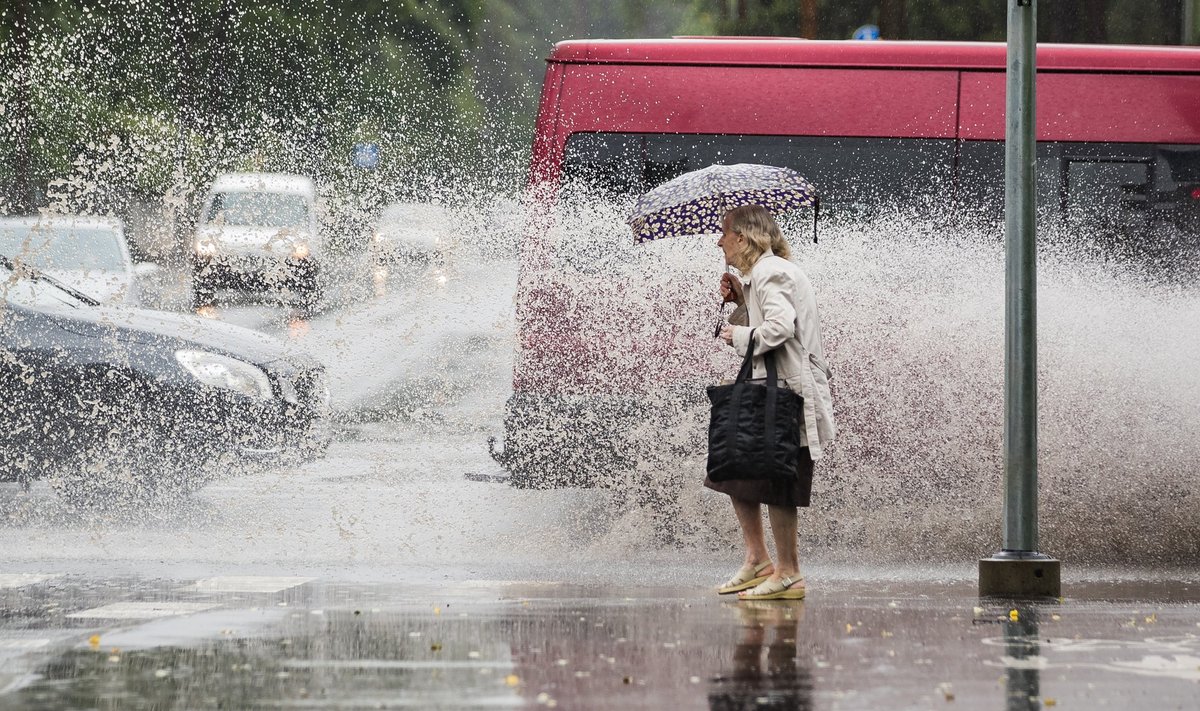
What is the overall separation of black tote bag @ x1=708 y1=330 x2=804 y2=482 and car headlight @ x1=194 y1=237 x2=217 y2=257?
602 cm

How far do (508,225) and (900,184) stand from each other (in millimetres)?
2281

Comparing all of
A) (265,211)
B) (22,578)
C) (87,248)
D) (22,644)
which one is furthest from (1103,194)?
(87,248)

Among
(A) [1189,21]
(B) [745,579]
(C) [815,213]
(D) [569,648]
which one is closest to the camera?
(D) [569,648]

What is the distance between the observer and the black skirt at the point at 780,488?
25.9ft

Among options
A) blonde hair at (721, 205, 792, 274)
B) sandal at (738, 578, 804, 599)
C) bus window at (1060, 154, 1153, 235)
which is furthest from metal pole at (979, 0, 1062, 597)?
bus window at (1060, 154, 1153, 235)

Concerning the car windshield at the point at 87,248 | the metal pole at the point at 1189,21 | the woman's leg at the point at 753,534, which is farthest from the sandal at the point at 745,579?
the metal pole at the point at 1189,21

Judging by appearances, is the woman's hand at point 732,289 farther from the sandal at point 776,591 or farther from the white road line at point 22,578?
the white road line at point 22,578

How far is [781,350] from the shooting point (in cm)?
793

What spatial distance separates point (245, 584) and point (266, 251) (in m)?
6.96

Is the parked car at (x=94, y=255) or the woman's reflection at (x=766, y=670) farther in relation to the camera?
the parked car at (x=94, y=255)

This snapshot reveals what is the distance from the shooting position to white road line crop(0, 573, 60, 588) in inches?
338

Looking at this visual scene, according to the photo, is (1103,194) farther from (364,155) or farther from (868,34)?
(364,155)

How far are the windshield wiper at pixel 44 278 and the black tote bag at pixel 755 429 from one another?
15.8ft

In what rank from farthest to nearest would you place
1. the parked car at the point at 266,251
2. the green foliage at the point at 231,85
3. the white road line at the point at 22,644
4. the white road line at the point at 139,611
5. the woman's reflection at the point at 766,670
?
the green foliage at the point at 231,85 < the parked car at the point at 266,251 < the white road line at the point at 139,611 < the white road line at the point at 22,644 < the woman's reflection at the point at 766,670
